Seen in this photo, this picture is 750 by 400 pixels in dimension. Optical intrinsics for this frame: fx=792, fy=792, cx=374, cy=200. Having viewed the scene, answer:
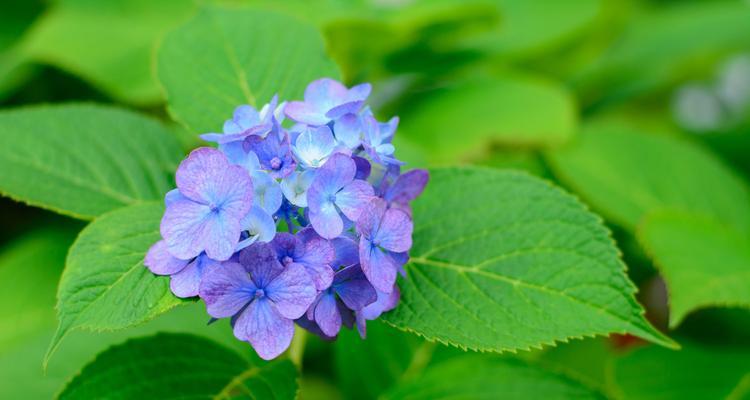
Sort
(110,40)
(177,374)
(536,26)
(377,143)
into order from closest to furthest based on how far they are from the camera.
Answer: (377,143), (177,374), (110,40), (536,26)

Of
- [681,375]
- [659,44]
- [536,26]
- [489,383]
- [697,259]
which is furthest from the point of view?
[659,44]

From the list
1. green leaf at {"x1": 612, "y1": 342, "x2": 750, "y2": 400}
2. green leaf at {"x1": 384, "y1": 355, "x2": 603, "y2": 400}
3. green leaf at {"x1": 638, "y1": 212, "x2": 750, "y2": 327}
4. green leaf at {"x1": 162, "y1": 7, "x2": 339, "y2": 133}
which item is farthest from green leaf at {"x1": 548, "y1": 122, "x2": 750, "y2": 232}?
green leaf at {"x1": 162, "y1": 7, "x2": 339, "y2": 133}

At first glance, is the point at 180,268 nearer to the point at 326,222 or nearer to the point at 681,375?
the point at 326,222

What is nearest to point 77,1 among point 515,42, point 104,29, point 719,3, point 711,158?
point 104,29

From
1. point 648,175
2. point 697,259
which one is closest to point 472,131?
point 648,175

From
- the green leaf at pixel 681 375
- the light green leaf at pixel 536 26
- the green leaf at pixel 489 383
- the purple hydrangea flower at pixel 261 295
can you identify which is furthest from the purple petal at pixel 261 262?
the light green leaf at pixel 536 26

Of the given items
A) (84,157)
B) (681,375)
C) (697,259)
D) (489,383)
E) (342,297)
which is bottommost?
(681,375)
